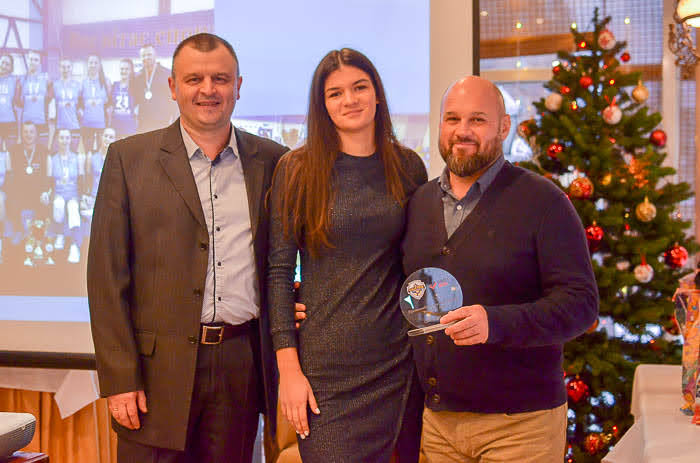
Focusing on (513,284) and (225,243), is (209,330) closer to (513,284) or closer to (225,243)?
(225,243)

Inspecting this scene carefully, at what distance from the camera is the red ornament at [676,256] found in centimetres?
370

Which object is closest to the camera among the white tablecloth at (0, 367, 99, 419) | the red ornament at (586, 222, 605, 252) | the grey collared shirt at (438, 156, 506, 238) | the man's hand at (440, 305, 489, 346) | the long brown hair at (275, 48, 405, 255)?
the man's hand at (440, 305, 489, 346)

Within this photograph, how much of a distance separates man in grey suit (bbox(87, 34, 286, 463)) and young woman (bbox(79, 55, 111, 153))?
112 cm

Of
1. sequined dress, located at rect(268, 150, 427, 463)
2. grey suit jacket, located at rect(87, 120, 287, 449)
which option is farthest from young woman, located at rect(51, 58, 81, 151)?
sequined dress, located at rect(268, 150, 427, 463)

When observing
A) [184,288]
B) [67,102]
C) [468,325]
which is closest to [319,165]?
[184,288]

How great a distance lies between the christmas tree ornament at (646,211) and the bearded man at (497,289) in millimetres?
2083

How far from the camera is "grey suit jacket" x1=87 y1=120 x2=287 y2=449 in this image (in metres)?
2.05

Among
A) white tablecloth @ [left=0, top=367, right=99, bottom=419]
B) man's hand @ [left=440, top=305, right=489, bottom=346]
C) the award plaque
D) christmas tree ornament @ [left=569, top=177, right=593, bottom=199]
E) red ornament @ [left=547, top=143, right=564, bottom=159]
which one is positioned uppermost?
red ornament @ [left=547, top=143, right=564, bottom=159]

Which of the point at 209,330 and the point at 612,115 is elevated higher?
the point at 612,115

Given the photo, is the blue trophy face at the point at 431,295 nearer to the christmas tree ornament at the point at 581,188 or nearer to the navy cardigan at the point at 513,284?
the navy cardigan at the point at 513,284

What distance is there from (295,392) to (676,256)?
2.65 m

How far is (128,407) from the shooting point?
2.05 meters

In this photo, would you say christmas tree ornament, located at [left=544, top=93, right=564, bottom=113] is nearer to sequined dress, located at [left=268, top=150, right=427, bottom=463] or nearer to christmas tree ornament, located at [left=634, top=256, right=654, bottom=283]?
christmas tree ornament, located at [left=634, top=256, right=654, bottom=283]

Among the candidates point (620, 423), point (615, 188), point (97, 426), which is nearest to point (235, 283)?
point (97, 426)
